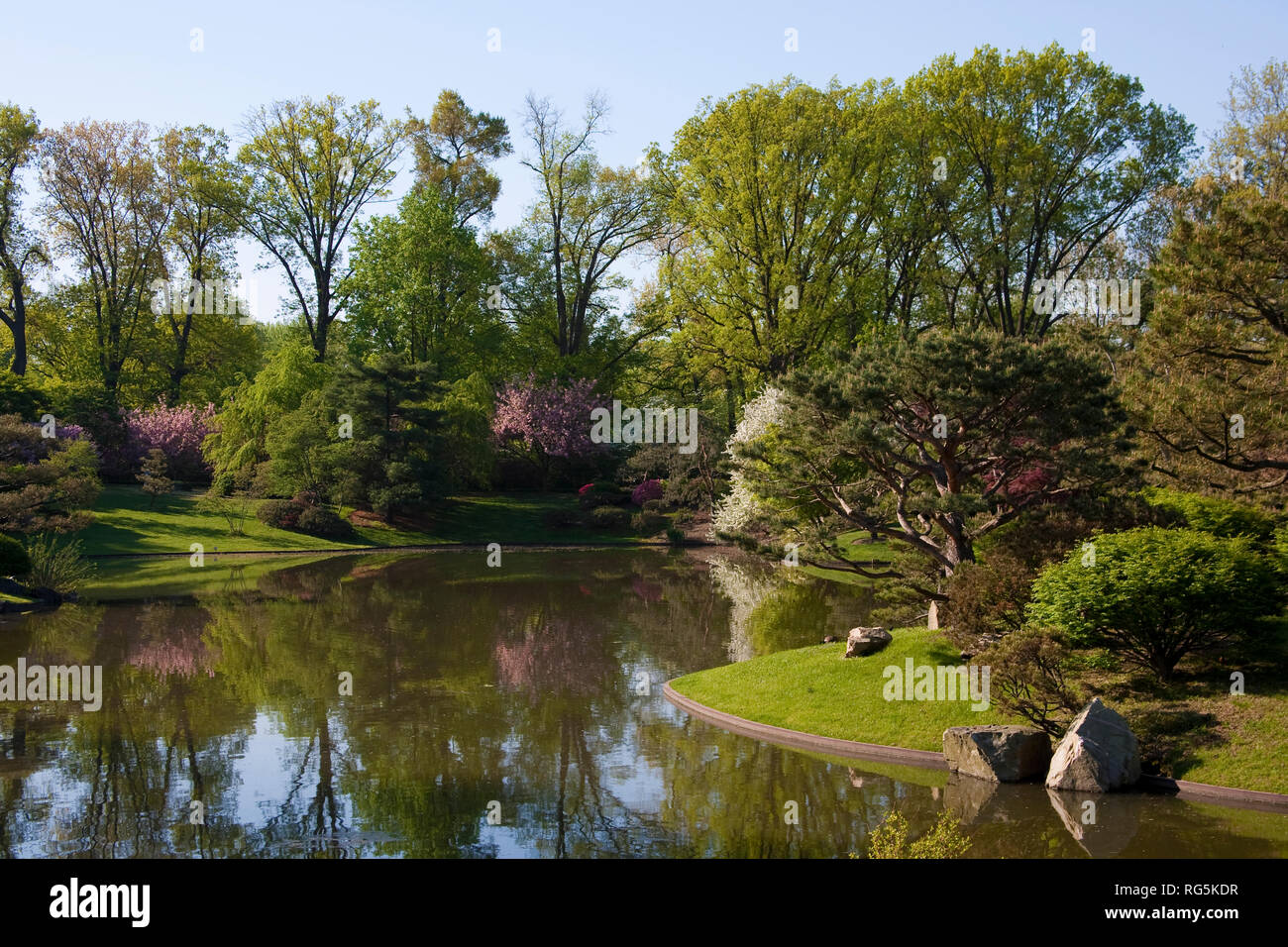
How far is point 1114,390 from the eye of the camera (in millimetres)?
15867

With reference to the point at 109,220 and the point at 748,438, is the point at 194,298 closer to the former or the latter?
the point at 109,220

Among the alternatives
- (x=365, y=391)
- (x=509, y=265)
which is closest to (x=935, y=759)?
(x=365, y=391)

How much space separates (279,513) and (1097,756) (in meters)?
35.8

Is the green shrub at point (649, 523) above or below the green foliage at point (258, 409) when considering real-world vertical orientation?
below

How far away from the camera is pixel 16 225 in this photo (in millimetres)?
47688

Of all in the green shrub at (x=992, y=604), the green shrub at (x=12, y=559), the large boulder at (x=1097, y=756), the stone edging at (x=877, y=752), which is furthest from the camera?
the green shrub at (x=12, y=559)

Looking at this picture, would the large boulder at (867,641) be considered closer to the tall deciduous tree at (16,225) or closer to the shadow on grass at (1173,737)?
the shadow on grass at (1173,737)

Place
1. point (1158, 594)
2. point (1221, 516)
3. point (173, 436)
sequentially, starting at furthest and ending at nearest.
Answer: point (173, 436), point (1221, 516), point (1158, 594)

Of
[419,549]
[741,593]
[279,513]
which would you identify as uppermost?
[279,513]

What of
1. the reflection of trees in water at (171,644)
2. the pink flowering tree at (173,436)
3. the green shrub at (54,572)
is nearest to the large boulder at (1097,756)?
the reflection of trees in water at (171,644)

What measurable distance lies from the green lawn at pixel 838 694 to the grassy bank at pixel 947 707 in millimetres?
16

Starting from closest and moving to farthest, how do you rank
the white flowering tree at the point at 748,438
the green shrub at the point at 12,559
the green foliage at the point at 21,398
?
the green shrub at the point at 12,559, the white flowering tree at the point at 748,438, the green foliage at the point at 21,398
